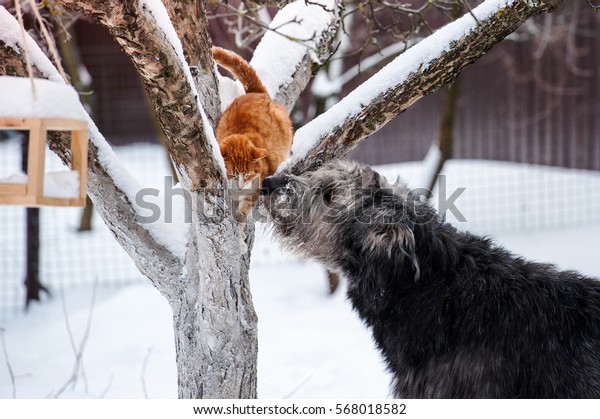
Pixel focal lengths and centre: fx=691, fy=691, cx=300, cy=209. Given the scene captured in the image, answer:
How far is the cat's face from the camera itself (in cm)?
398

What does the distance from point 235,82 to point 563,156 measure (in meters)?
7.89

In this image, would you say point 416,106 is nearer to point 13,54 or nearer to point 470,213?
point 470,213

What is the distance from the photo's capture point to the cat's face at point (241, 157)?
3982mm

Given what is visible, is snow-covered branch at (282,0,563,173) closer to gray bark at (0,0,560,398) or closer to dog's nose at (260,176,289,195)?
Result: gray bark at (0,0,560,398)

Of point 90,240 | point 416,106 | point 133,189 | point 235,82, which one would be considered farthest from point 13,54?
point 416,106

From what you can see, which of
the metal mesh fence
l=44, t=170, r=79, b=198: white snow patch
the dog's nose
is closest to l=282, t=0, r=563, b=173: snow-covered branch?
the dog's nose

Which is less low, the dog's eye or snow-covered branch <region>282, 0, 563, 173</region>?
snow-covered branch <region>282, 0, 563, 173</region>

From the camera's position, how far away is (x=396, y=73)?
344 centimetres

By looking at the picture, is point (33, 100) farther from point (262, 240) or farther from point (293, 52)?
point (262, 240)

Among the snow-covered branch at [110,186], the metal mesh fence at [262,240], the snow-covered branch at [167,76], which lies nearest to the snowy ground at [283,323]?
the metal mesh fence at [262,240]

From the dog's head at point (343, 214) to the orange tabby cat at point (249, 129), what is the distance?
1.69 ft

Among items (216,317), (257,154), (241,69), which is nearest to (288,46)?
(241,69)

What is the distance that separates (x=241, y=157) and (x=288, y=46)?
727mm

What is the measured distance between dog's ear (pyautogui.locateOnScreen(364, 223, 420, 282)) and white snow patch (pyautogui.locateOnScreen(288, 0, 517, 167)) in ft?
2.23
